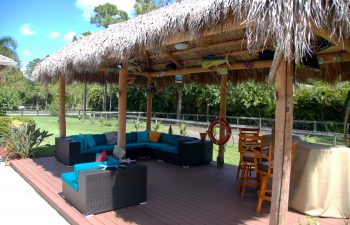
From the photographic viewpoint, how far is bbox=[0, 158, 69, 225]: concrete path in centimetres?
419

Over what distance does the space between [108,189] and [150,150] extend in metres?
3.82

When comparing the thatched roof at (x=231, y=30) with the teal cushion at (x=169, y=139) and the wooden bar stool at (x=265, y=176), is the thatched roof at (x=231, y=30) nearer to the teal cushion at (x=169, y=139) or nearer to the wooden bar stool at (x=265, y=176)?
the wooden bar stool at (x=265, y=176)

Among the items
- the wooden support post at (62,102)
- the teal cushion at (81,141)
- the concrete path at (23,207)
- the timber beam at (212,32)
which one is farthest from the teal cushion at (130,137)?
the timber beam at (212,32)

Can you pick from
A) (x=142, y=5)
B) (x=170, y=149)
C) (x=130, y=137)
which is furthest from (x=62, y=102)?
(x=142, y=5)

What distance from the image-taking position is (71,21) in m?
31.9

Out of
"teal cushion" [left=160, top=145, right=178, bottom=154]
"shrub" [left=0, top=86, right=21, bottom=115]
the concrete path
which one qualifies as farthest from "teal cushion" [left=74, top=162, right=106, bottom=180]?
"shrub" [left=0, top=86, right=21, bottom=115]

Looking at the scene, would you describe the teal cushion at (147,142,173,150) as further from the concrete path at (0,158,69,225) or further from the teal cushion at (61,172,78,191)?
the teal cushion at (61,172,78,191)

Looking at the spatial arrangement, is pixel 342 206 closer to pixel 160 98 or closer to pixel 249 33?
pixel 249 33

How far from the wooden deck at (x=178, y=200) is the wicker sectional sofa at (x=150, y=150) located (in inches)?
11.3

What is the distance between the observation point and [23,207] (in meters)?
4.68

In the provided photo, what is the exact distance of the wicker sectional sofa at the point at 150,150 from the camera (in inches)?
269

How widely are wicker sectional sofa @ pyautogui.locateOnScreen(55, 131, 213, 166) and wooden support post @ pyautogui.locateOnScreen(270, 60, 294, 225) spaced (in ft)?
13.4

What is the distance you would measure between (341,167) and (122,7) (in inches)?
1178

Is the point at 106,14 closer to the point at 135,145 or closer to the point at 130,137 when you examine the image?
the point at 130,137
